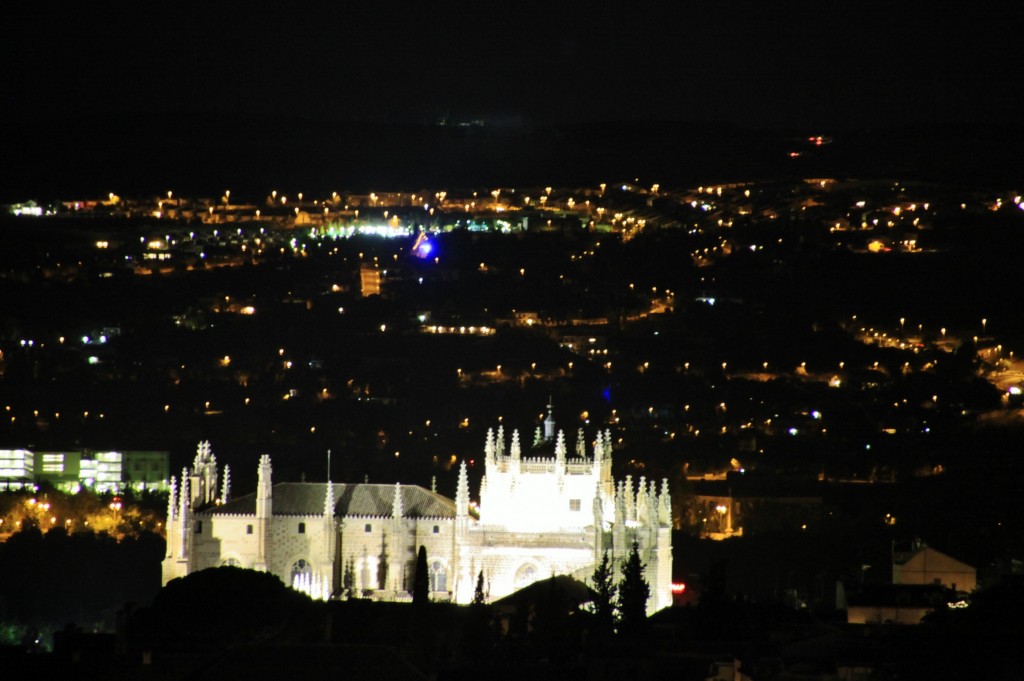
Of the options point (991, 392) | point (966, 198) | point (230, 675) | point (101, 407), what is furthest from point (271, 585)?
point (966, 198)

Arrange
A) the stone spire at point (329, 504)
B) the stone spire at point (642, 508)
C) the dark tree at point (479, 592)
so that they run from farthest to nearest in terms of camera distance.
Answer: the stone spire at point (642, 508) < the stone spire at point (329, 504) < the dark tree at point (479, 592)

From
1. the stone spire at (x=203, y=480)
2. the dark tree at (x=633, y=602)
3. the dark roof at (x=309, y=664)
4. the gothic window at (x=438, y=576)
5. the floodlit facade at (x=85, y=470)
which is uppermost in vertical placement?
the floodlit facade at (x=85, y=470)

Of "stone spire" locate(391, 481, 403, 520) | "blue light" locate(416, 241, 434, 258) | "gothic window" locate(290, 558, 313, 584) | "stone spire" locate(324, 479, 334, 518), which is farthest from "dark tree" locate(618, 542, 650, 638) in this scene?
"blue light" locate(416, 241, 434, 258)

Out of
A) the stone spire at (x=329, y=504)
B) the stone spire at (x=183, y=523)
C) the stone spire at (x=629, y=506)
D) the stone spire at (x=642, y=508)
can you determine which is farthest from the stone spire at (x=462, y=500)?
the stone spire at (x=183, y=523)

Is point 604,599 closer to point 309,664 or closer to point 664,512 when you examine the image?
point 664,512

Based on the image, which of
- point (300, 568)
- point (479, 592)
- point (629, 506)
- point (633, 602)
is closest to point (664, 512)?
point (629, 506)

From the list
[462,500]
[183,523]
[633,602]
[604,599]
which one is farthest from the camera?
[183,523]

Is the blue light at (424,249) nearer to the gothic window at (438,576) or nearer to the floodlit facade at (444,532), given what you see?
the floodlit facade at (444,532)
